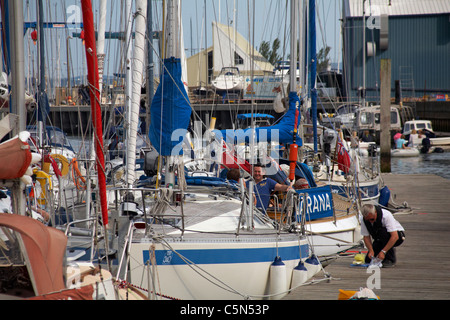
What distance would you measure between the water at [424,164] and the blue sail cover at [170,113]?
21751 mm

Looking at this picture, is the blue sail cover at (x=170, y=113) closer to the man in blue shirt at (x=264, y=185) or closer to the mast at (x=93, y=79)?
the man in blue shirt at (x=264, y=185)

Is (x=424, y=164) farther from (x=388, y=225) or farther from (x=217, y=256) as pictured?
(x=217, y=256)

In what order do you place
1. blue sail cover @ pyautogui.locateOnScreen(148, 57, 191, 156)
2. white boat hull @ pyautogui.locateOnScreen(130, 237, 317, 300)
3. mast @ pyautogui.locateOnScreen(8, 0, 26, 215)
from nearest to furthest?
mast @ pyautogui.locateOnScreen(8, 0, 26, 215) → white boat hull @ pyautogui.locateOnScreen(130, 237, 317, 300) → blue sail cover @ pyautogui.locateOnScreen(148, 57, 191, 156)

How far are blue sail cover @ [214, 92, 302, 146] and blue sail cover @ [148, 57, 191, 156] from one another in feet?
8.59

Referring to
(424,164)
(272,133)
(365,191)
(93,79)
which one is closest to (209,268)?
(93,79)

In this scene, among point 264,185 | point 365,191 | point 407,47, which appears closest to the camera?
point 264,185

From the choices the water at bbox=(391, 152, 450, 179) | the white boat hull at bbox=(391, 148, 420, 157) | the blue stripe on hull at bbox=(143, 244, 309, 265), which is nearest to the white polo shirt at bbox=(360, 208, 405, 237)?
the blue stripe on hull at bbox=(143, 244, 309, 265)

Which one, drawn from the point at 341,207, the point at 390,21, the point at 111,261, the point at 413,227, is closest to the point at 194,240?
the point at 111,261

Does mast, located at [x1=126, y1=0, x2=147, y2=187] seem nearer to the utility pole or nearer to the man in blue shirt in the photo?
the man in blue shirt

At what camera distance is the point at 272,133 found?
10.9 meters

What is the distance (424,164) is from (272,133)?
22788mm

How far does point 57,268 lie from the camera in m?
4.41

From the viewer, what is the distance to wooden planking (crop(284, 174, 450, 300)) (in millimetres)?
7376

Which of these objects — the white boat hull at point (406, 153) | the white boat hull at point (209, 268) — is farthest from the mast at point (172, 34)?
the white boat hull at point (406, 153)
